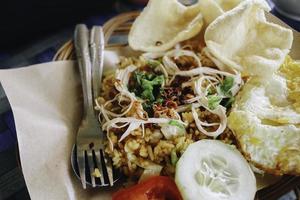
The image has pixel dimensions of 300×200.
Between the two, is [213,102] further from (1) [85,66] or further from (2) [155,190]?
(1) [85,66]

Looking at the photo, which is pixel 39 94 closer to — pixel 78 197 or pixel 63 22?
pixel 78 197

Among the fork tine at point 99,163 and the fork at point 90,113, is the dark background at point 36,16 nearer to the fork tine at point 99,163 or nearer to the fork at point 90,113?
the fork at point 90,113

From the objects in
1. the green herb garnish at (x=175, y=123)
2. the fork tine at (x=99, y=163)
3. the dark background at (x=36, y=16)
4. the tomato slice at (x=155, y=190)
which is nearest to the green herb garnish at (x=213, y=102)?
the green herb garnish at (x=175, y=123)

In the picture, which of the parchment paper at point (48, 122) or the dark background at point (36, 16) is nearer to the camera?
the parchment paper at point (48, 122)

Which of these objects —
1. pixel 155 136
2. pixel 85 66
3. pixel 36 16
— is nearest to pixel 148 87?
pixel 155 136

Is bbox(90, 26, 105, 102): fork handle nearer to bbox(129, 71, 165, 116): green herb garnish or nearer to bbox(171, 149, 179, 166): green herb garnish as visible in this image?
bbox(129, 71, 165, 116): green herb garnish

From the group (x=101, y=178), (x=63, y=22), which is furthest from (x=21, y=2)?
(x=101, y=178)

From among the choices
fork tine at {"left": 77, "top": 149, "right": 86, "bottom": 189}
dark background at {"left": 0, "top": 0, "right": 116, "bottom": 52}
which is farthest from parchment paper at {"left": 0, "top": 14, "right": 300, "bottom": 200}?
dark background at {"left": 0, "top": 0, "right": 116, "bottom": 52}
